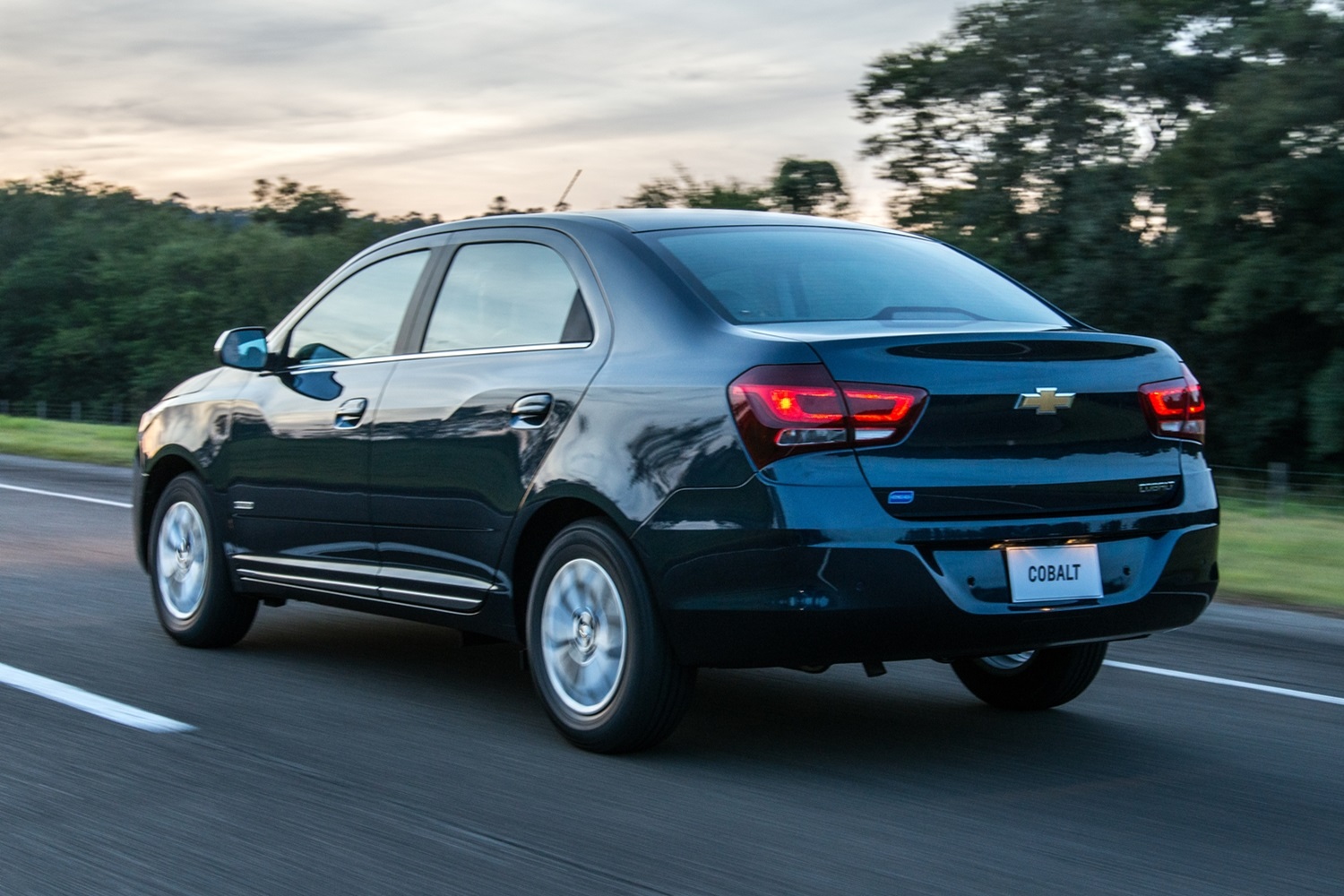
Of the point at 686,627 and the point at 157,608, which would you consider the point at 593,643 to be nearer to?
the point at 686,627

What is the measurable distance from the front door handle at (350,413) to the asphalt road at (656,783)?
3.13 feet

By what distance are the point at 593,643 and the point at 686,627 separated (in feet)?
1.46

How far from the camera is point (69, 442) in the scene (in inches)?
923

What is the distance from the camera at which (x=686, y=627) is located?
4637 mm

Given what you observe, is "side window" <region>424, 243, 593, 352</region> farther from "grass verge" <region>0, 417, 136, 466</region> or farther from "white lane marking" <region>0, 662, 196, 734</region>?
"grass verge" <region>0, 417, 136, 466</region>

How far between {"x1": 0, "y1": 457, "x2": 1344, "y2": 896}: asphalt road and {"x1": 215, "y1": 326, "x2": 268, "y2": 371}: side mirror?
1173 mm

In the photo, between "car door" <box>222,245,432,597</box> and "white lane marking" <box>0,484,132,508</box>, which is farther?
"white lane marking" <box>0,484,132,508</box>

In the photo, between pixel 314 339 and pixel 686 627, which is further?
pixel 314 339

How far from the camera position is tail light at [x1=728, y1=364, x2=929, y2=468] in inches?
175

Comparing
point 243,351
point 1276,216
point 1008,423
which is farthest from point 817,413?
point 1276,216

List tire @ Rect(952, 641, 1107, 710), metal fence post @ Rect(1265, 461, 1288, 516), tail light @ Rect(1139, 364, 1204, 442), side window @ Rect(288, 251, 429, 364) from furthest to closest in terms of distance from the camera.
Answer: metal fence post @ Rect(1265, 461, 1288, 516), side window @ Rect(288, 251, 429, 364), tire @ Rect(952, 641, 1107, 710), tail light @ Rect(1139, 364, 1204, 442)

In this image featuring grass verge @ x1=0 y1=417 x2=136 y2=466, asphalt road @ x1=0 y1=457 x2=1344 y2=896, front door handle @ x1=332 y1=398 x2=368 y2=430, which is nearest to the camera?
asphalt road @ x1=0 y1=457 x2=1344 y2=896

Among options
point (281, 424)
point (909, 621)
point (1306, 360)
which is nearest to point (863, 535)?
point (909, 621)

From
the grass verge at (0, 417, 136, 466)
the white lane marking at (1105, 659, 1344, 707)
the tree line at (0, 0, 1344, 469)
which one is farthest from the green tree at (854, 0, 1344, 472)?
the white lane marking at (1105, 659, 1344, 707)
